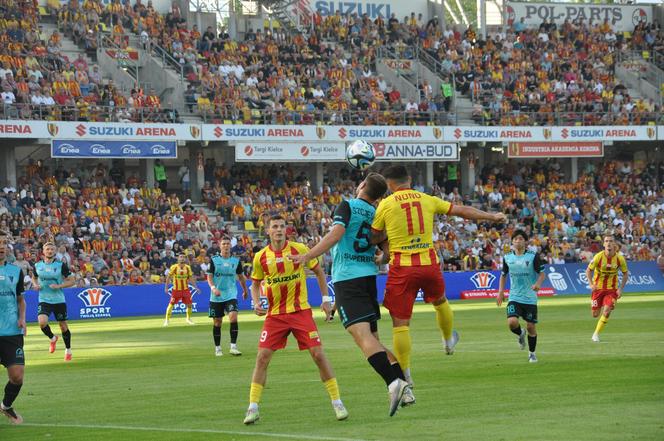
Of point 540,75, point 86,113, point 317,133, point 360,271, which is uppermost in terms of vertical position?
point 540,75

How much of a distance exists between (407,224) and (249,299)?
97.3 ft

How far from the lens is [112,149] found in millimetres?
47594

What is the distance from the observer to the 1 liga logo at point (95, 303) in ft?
132

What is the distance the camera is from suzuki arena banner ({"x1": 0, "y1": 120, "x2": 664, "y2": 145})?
46206 millimetres

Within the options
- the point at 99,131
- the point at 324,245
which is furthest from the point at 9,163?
the point at 324,245

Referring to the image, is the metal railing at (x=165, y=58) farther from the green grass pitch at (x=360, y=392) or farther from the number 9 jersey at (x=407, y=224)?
the number 9 jersey at (x=407, y=224)

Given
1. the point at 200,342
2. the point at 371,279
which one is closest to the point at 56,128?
the point at 200,342

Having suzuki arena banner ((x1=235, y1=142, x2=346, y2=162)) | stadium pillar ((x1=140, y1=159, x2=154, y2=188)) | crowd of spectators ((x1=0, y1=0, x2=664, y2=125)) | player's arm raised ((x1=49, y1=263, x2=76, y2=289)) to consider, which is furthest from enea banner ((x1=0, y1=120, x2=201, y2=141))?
player's arm raised ((x1=49, y1=263, x2=76, y2=289))

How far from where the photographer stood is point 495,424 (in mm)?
11617

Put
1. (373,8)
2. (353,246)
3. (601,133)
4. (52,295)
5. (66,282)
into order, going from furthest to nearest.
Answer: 1. (373,8)
2. (601,133)
3. (52,295)
4. (66,282)
5. (353,246)

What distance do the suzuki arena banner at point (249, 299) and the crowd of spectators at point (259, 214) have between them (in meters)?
1.13

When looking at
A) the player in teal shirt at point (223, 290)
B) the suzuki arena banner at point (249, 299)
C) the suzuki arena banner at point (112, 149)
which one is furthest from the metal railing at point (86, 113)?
the player in teal shirt at point (223, 290)

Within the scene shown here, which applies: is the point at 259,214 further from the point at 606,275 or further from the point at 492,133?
the point at 606,275

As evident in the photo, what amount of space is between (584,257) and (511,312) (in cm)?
3226
